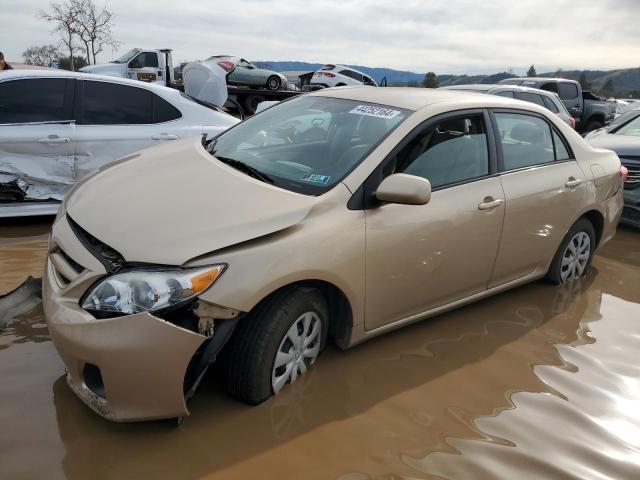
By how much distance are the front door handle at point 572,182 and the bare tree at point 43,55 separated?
34.4 metres

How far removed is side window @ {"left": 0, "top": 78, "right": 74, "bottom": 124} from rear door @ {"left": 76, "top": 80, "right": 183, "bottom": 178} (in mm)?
139

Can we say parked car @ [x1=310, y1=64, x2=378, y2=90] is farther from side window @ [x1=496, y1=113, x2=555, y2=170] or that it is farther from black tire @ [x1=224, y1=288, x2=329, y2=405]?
black tire @ [x1=224, y1=288, x2=329, y2=405]

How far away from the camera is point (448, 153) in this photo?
3.43 metres

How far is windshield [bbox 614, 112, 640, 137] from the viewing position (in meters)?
7.38

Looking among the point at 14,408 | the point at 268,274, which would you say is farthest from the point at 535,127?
the point at 14,408

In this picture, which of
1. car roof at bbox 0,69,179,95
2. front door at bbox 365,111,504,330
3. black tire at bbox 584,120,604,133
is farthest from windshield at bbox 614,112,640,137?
black tire at bbox 584,120,604,133

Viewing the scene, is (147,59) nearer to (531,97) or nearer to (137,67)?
(137,67)

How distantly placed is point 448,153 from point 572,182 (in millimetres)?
1361

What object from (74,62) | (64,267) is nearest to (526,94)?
(64,267)

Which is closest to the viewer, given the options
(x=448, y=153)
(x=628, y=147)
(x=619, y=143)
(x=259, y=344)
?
(x=259, y=344)

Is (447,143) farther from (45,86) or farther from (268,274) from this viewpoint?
(45,86)

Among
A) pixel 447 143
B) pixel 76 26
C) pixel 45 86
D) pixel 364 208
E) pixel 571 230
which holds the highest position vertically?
pixel 76 26

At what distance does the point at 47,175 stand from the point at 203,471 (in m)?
4.05

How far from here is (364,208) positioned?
9.58ft
